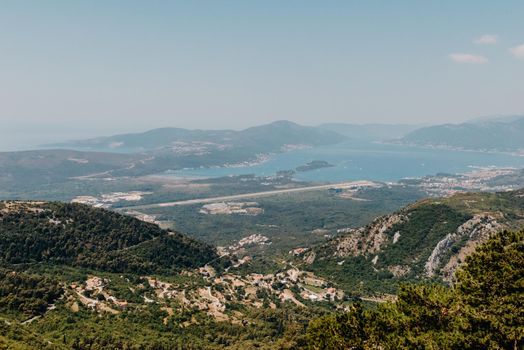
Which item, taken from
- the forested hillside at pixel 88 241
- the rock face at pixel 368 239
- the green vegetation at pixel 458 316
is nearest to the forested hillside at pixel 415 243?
the rock face at pixel 368 239

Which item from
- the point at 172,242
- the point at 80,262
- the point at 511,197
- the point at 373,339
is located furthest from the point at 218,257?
the point at 511,197

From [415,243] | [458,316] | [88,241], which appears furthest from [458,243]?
[88,241]

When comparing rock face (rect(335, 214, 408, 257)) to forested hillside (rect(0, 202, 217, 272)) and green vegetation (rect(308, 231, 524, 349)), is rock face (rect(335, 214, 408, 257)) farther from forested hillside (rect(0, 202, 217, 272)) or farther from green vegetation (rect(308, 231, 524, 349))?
green vegetation (rect(308, 231, 524, 349))

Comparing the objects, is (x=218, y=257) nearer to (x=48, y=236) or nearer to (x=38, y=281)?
(x=48, y=236)

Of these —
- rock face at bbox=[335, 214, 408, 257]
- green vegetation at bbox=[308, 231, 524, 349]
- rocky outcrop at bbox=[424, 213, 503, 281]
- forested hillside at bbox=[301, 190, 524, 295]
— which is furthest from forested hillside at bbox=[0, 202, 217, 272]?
green vegetation at bbox=[308, 231, 524, 349]

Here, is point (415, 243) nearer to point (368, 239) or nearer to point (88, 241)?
point (368, 239)

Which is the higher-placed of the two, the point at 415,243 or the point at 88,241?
the point at 88,241
